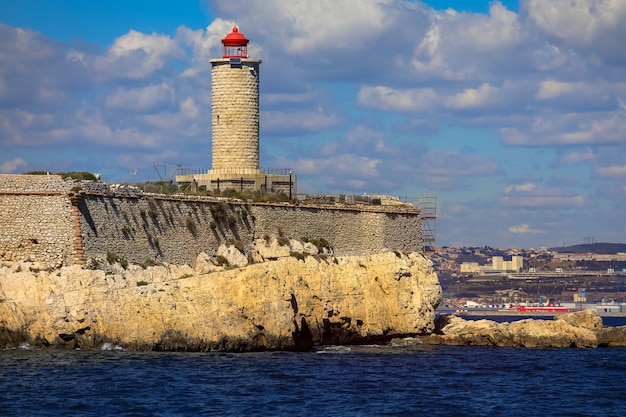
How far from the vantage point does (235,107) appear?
4750 cm

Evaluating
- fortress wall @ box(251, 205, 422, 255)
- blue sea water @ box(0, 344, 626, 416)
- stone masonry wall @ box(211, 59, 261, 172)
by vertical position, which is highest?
stone masonry wall @ box(211, 59, 261, 172)

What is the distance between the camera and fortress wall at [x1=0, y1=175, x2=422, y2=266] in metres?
37.1

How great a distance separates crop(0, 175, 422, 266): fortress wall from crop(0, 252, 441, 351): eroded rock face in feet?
2.72

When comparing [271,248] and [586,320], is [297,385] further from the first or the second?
[586,320]

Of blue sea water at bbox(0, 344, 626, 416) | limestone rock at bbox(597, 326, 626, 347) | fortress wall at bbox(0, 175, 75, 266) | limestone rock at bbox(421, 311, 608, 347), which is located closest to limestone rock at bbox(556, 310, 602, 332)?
limestone rock at bbox(597, 326, 626, 347)

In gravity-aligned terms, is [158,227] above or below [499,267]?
below

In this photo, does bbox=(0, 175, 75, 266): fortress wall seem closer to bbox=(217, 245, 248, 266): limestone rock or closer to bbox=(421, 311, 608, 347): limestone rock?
bbox=(217, 245, 248, 266): limestone rock

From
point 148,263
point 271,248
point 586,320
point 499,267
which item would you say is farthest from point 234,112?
point 499,267

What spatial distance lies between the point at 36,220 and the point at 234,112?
12.5 m

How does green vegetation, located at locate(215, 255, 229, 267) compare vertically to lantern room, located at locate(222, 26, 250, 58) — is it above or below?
below

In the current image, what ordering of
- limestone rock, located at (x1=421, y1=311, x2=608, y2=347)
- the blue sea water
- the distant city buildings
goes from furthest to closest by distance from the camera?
1. the distant city buildings
2. limestone rock, located at (x1=421, y1=311, x2=608, y2=347)
3. the blue sea water

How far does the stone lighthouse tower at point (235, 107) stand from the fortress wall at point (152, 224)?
3.31 m

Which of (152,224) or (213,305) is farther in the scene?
(152,224)

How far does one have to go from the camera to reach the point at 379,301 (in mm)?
43719
